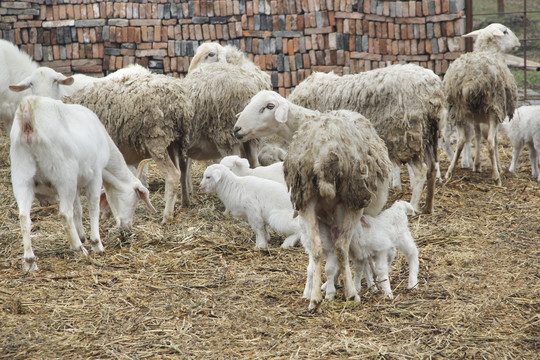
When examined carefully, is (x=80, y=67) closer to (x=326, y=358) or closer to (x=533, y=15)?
(x=326, y=358)

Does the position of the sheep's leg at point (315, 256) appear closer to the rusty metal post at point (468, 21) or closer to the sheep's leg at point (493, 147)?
the sheep's leg at point (493, 147)

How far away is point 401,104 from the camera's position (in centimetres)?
714

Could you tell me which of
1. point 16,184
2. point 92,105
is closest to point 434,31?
point 92,105

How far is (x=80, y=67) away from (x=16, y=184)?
28.1ft

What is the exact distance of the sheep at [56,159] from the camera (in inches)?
211

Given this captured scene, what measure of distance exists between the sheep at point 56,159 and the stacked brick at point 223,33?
7207 mm

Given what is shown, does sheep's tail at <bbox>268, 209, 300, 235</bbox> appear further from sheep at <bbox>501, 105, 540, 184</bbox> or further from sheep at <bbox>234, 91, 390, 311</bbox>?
sheep at <bbox>501, 105, 540, 184</bbox>

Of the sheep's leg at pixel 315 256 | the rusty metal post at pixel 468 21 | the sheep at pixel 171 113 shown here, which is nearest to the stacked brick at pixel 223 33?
the rusty metal post at pixel 468 21

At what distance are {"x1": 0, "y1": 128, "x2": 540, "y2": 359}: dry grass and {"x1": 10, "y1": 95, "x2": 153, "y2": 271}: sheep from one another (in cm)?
40

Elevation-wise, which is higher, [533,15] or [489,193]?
[533,15]

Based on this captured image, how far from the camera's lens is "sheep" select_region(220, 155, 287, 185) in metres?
7.18

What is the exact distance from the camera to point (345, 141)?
456 cm

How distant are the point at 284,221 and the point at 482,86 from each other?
4004 millimetres

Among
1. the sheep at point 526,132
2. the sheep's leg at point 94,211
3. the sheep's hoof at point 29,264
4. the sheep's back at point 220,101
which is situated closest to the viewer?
the sheep's hoof at point 29,264
